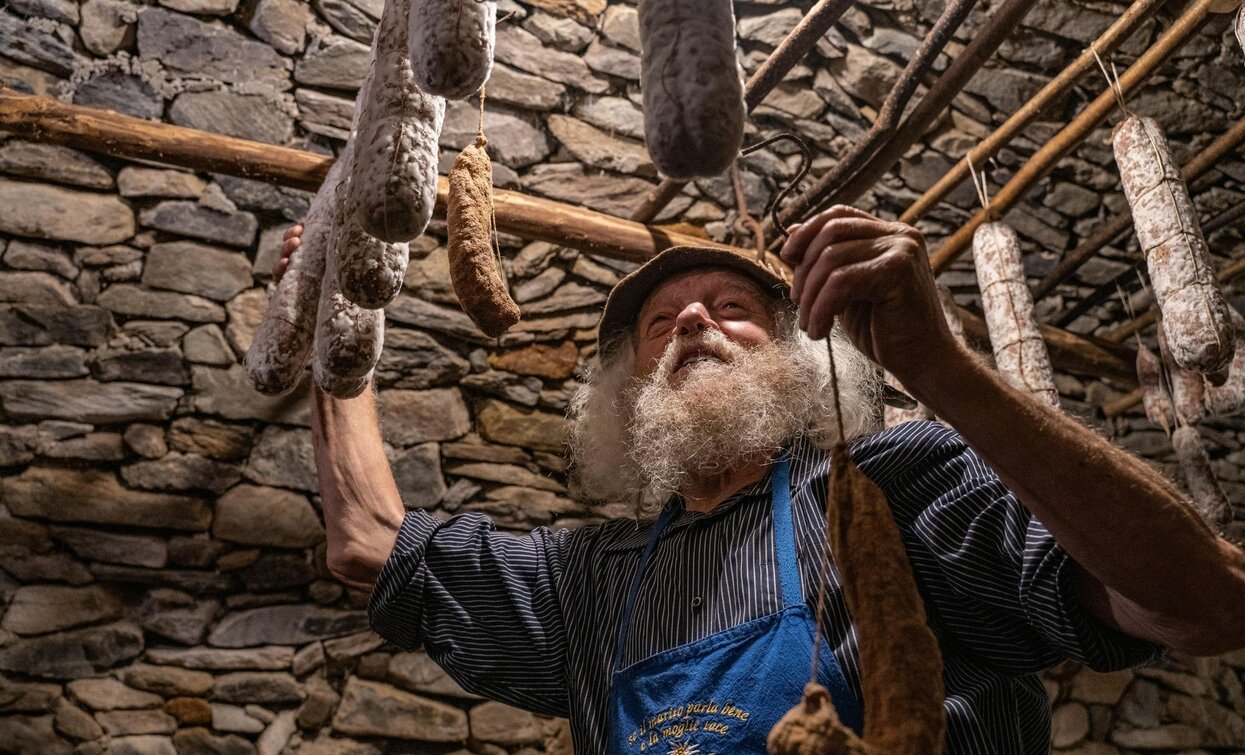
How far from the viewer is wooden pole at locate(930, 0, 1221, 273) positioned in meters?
2.31

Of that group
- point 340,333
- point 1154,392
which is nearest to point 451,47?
point 340,333

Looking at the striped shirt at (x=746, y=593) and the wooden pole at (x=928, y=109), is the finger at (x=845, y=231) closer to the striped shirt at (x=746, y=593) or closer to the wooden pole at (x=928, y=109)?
the striped shirt at (x=746, y=593)

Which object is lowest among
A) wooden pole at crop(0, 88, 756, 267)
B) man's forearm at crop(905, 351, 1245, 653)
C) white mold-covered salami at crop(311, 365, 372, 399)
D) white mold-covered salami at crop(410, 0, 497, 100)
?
man's forearm at crop(905, 351, 1245, 653)

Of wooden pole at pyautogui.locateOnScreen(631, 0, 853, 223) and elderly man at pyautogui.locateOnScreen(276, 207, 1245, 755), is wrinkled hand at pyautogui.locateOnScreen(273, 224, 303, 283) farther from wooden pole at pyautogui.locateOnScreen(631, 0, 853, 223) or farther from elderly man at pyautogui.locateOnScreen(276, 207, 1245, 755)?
wooden pole at pyautogui.locateOnScreen(631, 0, 853, 223)

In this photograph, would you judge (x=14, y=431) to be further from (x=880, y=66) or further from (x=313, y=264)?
(x=880, y=66)

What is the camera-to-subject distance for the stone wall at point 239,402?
7.68 feet

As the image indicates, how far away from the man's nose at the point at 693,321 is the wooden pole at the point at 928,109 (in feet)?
3.89

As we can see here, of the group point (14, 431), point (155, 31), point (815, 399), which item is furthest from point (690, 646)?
point (155, 31)

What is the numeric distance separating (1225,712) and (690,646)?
349 cm

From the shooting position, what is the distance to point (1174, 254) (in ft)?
6.61

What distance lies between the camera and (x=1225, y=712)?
3.50 m

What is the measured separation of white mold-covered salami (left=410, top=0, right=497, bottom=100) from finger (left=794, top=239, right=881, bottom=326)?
1.38 feet

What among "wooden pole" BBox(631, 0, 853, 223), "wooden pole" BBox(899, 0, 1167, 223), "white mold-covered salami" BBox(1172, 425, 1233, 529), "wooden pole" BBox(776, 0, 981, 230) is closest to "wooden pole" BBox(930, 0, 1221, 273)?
"wooden pole" BBox(899, 0, 1167, 223)


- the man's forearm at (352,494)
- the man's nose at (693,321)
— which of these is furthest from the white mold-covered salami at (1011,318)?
the man's forearm at (352,494)
